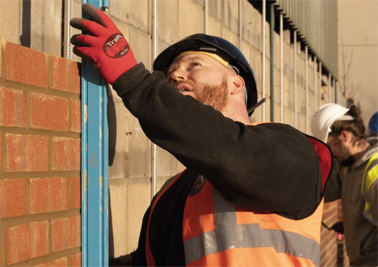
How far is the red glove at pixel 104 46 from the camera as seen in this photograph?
2518 mm

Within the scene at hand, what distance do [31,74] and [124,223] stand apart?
138 centimetres

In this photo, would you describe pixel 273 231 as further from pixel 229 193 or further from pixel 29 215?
pixel 29 215

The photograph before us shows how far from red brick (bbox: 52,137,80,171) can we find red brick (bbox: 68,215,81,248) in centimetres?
23

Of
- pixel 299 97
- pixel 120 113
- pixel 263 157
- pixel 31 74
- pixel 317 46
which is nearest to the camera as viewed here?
pixel 263 157

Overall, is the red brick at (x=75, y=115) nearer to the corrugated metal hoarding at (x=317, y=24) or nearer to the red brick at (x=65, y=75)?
the red brick at (x=65, y=75)

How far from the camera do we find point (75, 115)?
3.07 metres

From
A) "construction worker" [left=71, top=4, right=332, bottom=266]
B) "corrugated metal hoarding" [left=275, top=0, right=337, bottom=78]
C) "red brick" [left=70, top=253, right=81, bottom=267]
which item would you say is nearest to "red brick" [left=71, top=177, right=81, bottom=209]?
"red brick" [left=70, top=253, right=81, bottom=267]

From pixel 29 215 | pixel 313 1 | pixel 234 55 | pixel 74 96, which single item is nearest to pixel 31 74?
pixel 74 96

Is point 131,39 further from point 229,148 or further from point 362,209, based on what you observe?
point 362,209

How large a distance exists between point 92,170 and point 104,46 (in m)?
0.69

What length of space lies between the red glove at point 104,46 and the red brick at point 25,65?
0.56 feet

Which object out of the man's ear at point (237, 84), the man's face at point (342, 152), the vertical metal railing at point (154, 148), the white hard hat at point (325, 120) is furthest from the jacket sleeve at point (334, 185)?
the man's ear at point (237, 84)

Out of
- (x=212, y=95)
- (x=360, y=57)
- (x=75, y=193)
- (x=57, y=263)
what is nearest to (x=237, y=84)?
(x=212, y=95)

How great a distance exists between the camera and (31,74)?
273cm
